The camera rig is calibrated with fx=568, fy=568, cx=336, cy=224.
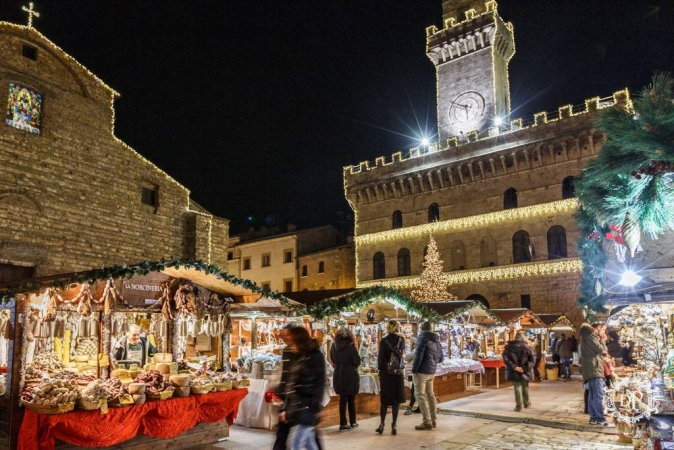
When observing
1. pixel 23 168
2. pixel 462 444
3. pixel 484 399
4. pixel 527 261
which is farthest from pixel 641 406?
pixel 527 261

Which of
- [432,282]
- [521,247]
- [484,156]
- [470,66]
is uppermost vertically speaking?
[470,66]

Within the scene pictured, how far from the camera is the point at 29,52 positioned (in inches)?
706

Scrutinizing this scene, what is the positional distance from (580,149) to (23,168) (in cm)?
2237

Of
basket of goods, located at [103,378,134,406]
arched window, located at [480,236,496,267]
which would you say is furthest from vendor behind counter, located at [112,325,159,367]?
arched window, located at [480,236,496,267]

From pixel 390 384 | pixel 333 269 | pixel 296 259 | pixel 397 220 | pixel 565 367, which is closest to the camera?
pixel 390 384

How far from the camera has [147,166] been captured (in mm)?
20766

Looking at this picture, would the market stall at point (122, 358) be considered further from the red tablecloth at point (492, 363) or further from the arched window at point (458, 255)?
the arched window at point (458, 255)

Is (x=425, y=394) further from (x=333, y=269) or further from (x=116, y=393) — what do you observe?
(x=333, y=269)

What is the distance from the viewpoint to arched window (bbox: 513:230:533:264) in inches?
1072

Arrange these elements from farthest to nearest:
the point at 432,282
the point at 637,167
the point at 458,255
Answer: the point at 458,255 < the point at 432,282 < the point at 637,167

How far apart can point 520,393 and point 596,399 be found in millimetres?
1847

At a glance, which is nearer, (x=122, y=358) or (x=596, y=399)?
(x=122, y=358)

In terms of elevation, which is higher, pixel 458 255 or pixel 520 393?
pixel 458 255

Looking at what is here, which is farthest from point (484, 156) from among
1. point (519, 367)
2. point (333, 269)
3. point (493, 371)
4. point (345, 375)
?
point (345, 375)
